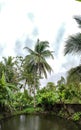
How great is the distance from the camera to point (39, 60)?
109 ft

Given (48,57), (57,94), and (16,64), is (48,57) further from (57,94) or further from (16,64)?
(57,94)

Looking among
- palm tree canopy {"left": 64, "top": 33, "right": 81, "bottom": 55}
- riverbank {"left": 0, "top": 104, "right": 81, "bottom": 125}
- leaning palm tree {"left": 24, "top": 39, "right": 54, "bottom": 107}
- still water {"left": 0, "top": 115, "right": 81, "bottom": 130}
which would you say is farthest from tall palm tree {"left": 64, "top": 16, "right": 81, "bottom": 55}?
leaning palm tree {"left": 24, "top": 39, "right": 54, "bottom": 107}

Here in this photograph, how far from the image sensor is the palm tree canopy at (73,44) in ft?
46.4

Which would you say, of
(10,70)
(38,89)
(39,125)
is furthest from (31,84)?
(39,125)

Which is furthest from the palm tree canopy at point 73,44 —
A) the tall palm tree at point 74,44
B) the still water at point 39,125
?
the still water at point 39,125

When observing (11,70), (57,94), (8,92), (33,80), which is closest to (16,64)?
(11,70)

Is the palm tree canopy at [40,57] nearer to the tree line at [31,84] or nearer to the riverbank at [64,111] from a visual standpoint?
the tree line at [31,84]

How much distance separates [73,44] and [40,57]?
65.1ft

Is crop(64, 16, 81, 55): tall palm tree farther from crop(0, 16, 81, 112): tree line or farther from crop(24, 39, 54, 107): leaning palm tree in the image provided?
crop(24, 39, 54, 107): leaning palm tree

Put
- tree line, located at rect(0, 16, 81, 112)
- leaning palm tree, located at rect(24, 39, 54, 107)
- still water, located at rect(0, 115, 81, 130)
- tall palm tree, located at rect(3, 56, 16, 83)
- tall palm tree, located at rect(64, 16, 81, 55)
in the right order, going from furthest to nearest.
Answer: leaning palm tree, located at rect(24, 39, 54, 107)
tall palm tree, located at rect(3, 56, 16, 83)
tree line, located at rect(0, 16, 81, 112)
tall palm tree, located at rect(64, 16, 81, 55)
still water, located at rect(0, 115, 81, 130)

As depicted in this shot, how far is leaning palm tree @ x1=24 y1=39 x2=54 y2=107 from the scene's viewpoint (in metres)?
33.5

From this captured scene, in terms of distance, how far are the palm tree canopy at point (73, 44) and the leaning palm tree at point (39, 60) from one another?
1883 cm

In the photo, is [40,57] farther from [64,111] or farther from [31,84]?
[64,111]

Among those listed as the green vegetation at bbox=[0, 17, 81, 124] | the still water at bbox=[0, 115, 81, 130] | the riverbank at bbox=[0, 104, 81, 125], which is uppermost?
the green vegetation at bbox=[0, 17, 81, 124]
